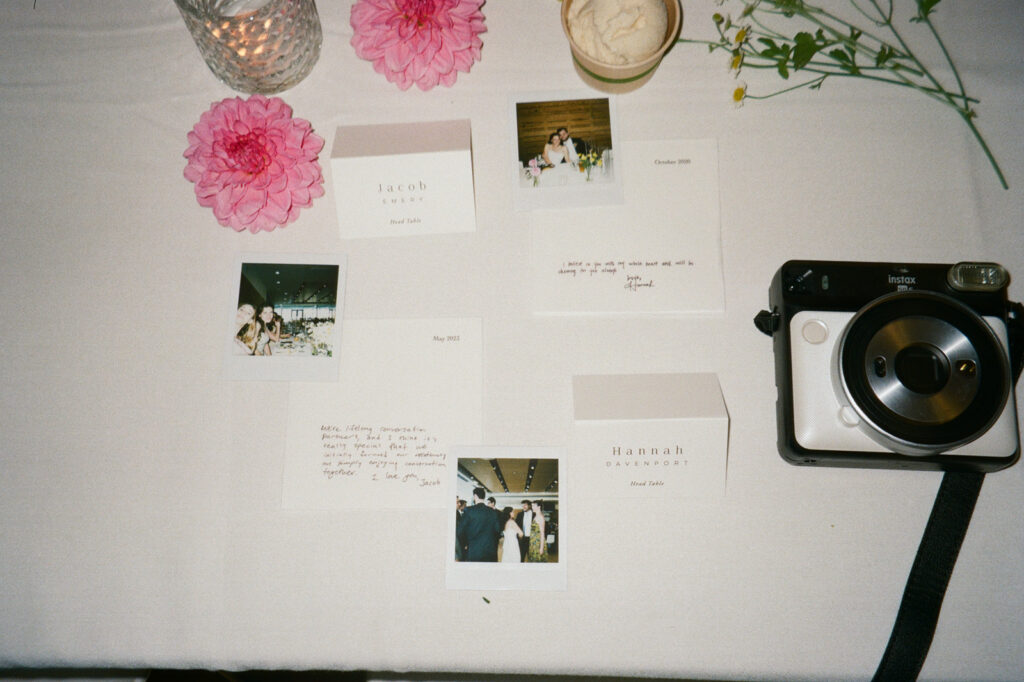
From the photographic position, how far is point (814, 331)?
585mm

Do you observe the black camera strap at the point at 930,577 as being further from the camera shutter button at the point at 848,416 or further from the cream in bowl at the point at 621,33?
the cream in bowl at the point at 621,33

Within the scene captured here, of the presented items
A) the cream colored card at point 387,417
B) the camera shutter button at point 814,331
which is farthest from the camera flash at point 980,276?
the cream colored card at point 387,417

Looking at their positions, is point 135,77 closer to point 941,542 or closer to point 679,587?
point 679,587

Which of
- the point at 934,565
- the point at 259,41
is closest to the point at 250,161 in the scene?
the point at 259,41

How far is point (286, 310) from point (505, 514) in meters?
0.34

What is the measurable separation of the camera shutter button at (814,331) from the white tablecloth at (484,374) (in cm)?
6

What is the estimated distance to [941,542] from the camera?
58cm

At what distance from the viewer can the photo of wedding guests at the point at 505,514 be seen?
599mm

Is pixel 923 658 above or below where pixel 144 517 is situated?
below

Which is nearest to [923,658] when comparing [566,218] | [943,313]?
[943,313]

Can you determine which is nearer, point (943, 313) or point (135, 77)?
point (943, 313)

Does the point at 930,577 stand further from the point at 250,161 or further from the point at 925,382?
the point at 250,161

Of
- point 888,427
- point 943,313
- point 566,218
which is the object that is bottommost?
point 888,427

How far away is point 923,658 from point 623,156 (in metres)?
0.62
